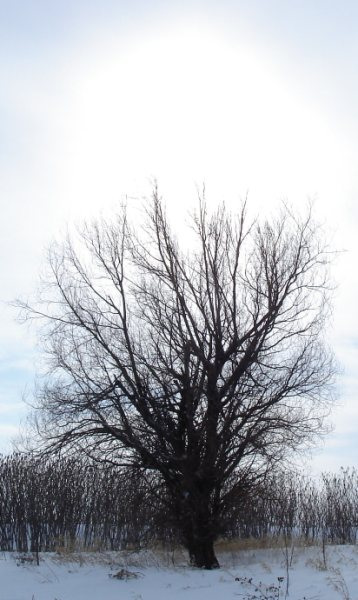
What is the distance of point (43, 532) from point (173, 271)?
32.9 ft

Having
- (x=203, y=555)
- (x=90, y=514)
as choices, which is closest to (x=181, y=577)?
(x=203, y=555)

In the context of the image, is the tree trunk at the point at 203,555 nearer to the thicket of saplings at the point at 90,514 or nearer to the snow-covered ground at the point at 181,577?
the snow-covered ground at the point at 181,577

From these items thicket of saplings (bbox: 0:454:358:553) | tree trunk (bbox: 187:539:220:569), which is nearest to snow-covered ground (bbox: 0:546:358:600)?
tree trunk (bbox: 187:539:220:569)

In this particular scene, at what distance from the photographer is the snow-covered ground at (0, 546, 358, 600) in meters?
11.3

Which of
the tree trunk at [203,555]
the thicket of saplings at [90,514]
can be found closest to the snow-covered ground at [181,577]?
the tree trunk at [203,555]

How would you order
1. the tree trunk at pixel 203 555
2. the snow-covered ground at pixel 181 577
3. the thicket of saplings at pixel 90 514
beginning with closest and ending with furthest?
the snow-covered ground at pixel 181 577
the tree trunk at pixel 203 555
the thicket of saplings at pixel 90 514

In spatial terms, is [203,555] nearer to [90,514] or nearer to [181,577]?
[181,577]

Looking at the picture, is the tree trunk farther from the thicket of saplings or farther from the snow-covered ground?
→ the thicket of saplings

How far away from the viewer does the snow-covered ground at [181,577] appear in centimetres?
1130

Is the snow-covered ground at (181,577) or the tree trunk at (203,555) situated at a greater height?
the tree trunk at (203,555)

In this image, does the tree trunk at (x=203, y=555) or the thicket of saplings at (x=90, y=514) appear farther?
the thicket of saplings at (x=90, y=514)

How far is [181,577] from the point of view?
13.0 metres

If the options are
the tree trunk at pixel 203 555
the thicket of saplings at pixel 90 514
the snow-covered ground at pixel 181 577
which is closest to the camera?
the snow-covered ground at pixel 181 577

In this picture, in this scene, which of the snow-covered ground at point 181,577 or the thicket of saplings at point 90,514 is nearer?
the snow-covered ground at point 181,577
